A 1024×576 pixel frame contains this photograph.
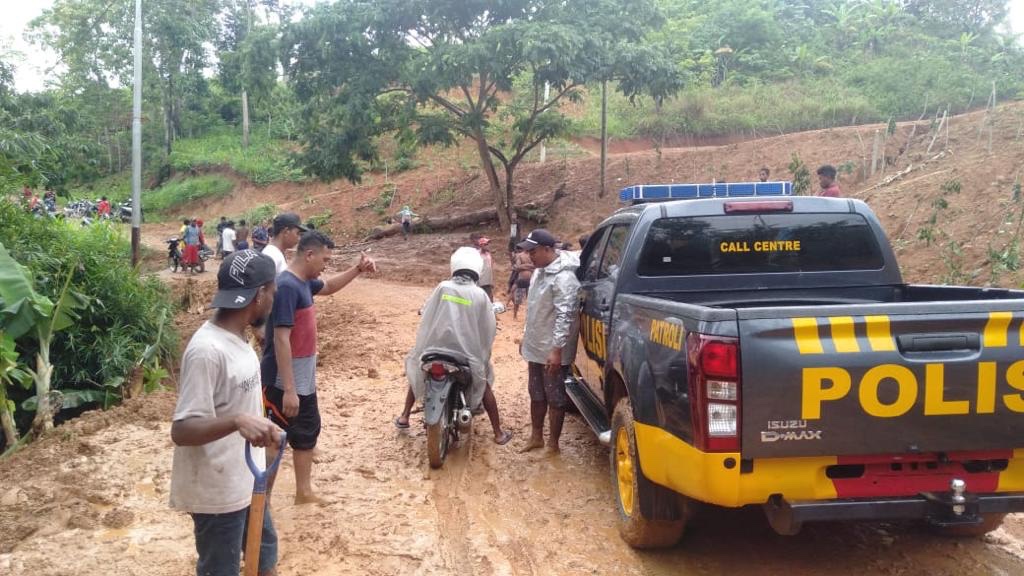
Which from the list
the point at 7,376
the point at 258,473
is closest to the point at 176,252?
the point at 7,376

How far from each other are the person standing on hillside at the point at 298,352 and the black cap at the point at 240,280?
4.52ft

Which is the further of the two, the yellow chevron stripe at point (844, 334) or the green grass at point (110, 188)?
the green grass at point (110, 188)

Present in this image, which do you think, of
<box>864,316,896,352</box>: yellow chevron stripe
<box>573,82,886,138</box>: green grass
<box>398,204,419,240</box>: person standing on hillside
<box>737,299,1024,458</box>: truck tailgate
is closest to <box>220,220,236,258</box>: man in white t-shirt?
<box>398,204,419,240</box>: person standing on hillside

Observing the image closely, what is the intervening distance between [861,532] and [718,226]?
198 centimetres

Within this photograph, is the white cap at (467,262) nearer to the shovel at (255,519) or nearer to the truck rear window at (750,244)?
the truck rear window at (750,244)

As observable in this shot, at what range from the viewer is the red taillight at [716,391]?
10.1 feet

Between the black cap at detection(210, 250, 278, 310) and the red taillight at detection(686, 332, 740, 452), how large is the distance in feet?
5.89

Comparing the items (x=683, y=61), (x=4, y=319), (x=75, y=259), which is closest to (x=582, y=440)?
(x=4, y=319)

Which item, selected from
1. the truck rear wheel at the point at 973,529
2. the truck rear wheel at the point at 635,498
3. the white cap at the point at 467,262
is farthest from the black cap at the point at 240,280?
the truck rear wheel at the point at 973,529

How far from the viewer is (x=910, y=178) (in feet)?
50.4

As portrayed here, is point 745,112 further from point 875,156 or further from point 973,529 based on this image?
point 973,529

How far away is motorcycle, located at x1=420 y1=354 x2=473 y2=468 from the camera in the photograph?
5.38m

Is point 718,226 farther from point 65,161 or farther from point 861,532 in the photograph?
point 65,161

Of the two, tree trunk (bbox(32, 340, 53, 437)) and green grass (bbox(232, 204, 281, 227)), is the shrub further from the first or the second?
→ green grass (bbox(232, 204, 281, 227))
